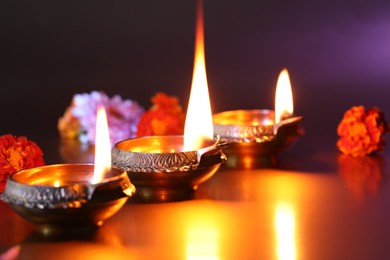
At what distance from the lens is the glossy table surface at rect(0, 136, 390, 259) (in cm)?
135

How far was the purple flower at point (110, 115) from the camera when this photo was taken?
2.31 m

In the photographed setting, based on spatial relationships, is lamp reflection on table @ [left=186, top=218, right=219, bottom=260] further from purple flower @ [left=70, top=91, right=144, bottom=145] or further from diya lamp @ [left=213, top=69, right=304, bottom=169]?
purple flower @ [left=70, top=91, right=144, bottom=145]

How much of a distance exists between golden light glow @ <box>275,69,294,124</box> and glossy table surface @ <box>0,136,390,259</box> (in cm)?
21

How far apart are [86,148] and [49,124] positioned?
31 centimetres

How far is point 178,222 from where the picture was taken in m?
1.51

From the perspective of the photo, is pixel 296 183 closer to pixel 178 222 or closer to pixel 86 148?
pixel 178 222

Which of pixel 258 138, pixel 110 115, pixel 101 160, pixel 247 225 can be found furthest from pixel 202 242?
pixel 110 115

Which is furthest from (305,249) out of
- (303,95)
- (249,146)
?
(303,95)

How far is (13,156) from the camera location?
1.71m

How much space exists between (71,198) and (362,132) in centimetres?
91

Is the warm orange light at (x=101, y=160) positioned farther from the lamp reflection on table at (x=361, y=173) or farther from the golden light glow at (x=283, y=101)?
the golden light glow at (x=283, y=101)

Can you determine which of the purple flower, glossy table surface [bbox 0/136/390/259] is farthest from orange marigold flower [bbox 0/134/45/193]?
the purple flower

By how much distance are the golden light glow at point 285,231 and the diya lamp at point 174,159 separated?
157 mm

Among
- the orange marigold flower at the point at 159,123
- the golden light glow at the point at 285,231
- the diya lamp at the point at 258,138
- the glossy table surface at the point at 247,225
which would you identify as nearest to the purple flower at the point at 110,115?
the orange marigold flower at the point at 159,123
